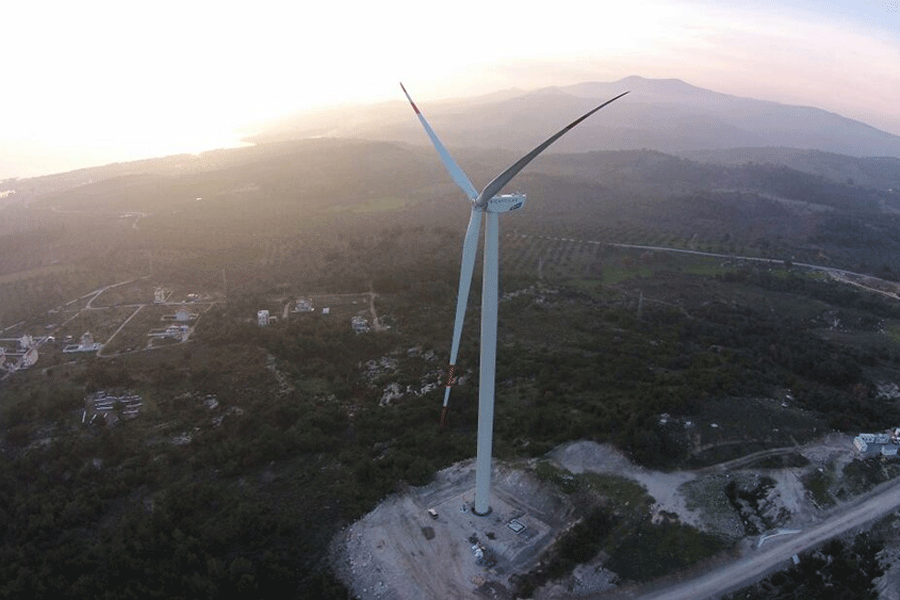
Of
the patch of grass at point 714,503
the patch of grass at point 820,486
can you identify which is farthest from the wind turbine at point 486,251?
the patch of grass at point 820,486

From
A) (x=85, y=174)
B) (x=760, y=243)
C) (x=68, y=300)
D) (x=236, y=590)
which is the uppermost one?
(x=85, y=174)

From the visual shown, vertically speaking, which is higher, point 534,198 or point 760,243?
point 534,198

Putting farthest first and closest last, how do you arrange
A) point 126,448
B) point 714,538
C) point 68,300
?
1. point 68,300
2. point 126,448
3. point 714,538

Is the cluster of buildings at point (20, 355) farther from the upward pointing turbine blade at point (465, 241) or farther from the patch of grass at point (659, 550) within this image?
the patch of grass at point (659, 550)

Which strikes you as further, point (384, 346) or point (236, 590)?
point (384, 346)

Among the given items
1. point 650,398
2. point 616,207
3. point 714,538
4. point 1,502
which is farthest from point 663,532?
point 616,207

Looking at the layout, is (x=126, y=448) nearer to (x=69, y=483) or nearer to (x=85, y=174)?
(x=69, y=483)

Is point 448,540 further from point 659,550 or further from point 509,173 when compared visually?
point 509,173
